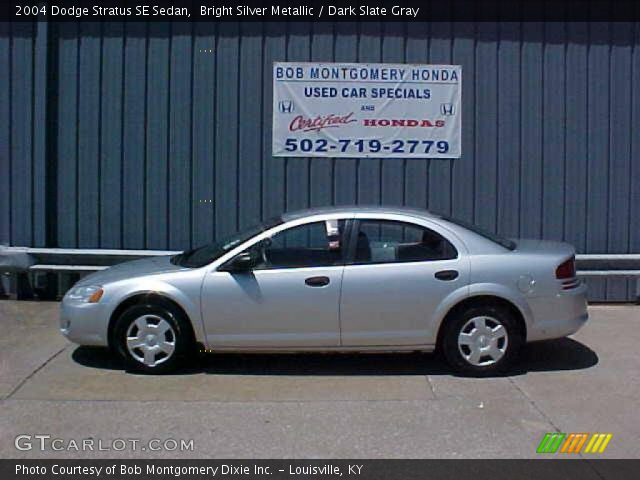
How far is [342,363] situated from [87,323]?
7.50ft

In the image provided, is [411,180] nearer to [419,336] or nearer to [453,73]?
[453,73]

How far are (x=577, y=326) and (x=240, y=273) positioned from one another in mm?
2939

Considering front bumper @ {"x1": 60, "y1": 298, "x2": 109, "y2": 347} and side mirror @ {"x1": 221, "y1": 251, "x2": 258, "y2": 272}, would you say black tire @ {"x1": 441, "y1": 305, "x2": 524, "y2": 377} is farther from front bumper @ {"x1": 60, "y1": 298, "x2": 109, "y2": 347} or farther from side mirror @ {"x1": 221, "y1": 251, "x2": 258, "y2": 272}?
front bumper @ {"x1": 60, "y1": 298, "x2": 109, "y2": 347}

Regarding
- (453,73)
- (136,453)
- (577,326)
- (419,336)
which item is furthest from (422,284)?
(453,73)

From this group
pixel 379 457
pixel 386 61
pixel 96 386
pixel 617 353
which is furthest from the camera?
pixel 386 61

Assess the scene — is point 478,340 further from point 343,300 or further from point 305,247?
point 305,247

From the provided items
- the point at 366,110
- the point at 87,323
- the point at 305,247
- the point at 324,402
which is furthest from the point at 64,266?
the point at 324,402

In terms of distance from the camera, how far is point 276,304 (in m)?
6.86

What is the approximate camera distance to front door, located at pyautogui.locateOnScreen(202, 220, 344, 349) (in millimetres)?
6859

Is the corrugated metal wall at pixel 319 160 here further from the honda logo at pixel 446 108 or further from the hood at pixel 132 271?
the hood at pixel 132 271

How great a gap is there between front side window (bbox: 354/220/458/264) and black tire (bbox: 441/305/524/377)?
0.53 metres

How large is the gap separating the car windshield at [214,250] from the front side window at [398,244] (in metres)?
0.78

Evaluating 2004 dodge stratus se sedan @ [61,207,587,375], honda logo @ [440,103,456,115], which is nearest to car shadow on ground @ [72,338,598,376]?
2004 dodge stratus se sedan @ [61,207,587,375]

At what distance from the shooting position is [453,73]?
33.8 feet
